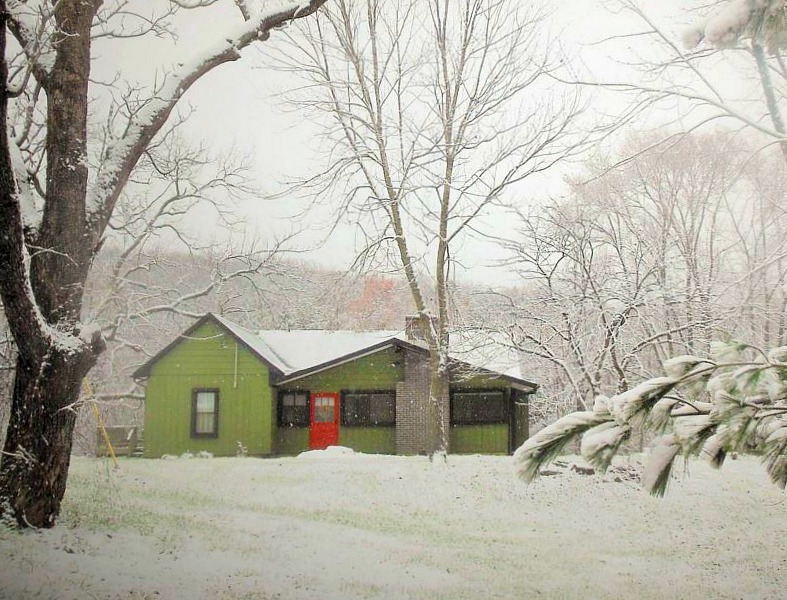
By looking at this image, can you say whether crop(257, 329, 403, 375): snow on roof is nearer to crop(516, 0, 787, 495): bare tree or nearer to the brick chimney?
the brick chimney

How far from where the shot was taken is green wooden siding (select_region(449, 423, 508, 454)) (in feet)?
36.8

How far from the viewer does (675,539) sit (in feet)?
11.6

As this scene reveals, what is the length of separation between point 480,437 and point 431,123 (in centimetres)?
647

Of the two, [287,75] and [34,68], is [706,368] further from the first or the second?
[287,75]

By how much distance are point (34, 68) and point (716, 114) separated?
446 cm

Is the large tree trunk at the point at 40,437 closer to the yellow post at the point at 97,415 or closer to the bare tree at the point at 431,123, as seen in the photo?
the yellow post at the point at 97,415

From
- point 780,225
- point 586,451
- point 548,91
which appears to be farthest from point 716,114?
point 586,451

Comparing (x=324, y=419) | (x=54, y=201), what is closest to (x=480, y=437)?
(x=324, y=419)

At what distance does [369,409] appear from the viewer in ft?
36.7

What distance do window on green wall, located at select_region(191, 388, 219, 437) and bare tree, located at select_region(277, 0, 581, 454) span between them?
7.30ft

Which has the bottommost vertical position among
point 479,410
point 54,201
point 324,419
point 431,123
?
point 324,419

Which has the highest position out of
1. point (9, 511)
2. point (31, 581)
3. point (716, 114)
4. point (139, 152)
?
point (716, 114)

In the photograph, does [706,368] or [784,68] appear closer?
[706,368]

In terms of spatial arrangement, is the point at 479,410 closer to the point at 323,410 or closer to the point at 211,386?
the point at 323,410
